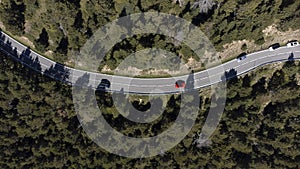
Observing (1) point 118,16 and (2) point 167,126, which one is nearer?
(2) point 167,126

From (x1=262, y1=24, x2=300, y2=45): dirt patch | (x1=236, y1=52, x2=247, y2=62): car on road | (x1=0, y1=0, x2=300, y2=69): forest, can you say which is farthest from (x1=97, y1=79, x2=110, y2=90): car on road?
(x1=262, y1=24, x2=300, y2=45): dirt patch

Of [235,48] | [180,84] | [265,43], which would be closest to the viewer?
[265,43]

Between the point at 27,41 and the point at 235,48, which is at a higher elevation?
the point at 235,48

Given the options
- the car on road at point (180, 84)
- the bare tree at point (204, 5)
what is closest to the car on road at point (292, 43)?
the bare tree at point (204, 5)

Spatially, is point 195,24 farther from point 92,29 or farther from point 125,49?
point 92,29

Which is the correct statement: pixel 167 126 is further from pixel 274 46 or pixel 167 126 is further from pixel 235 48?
pixel 274 46

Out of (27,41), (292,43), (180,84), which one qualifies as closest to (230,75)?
(180,84)

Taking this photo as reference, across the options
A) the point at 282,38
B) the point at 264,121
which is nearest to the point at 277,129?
the point at 264,121

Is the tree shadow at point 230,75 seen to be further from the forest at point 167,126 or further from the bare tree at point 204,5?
the bare tree at point 204,5
